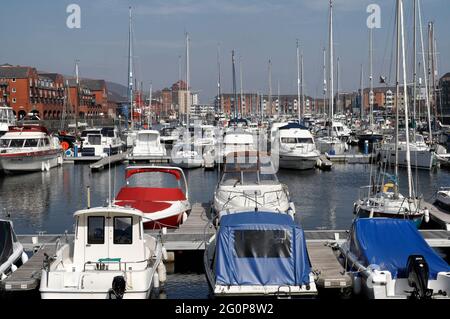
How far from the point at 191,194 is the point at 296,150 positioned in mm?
11920

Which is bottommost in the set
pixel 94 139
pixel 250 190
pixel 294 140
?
pixel 250 190

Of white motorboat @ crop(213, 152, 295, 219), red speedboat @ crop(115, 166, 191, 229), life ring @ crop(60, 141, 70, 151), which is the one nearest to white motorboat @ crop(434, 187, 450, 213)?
white motorboat @ crop(213, 152, 295, 219)

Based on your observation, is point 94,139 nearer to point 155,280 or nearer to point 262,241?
point 155,280

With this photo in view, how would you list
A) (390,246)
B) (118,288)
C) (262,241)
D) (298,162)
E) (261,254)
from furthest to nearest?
(298,162) → (390,246) → (262,241) → (261,254) → (118,288)

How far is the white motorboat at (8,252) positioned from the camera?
1473cm

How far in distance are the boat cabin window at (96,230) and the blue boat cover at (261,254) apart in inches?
107

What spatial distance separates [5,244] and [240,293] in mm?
6723

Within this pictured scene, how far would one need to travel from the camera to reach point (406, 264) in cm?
1275

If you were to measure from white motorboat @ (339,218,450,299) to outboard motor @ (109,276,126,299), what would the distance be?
4948mm

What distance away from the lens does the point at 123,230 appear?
13664 mm

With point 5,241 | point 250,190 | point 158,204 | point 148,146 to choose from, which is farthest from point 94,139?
point 5,241

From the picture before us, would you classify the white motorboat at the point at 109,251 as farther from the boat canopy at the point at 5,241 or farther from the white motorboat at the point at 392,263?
the white motorboat at the point at 392,263

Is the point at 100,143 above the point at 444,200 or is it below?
above

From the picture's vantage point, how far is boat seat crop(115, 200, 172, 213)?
20000 millimetres
